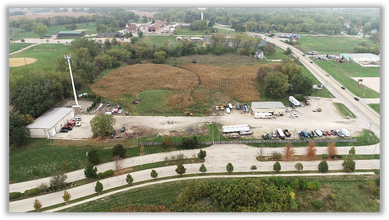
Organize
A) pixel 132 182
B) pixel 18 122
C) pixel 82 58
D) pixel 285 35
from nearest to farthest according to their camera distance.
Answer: pixel 132 182 → pixel 18 122 → pixel 82 58 → pixel 285 35

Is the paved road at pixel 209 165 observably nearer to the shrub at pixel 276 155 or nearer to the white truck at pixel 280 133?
the shrub at pixel 276 155

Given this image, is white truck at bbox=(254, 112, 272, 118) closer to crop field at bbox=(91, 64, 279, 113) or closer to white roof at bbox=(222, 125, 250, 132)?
white roof at bbox=(222, 125, 250, 132)

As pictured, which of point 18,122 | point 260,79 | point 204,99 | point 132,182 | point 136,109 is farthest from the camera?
point 260,79

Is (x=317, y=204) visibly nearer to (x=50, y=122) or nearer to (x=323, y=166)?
(x=323, y=166)

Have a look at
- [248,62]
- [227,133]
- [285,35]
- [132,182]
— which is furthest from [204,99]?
[285,35]

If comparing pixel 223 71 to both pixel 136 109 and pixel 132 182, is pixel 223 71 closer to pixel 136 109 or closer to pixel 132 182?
pixel 136 109

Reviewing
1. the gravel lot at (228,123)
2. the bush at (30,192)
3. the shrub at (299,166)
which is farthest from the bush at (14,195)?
the shrub at (299,166)

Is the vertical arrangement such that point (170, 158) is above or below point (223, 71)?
below
